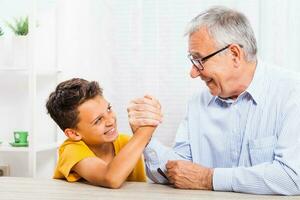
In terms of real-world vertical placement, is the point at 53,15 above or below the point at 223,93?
above

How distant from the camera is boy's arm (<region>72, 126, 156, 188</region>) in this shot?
1.48m

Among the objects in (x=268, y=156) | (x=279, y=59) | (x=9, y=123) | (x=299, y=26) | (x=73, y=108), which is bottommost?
(x=9, y=123)

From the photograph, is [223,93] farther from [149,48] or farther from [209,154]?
[149,48]

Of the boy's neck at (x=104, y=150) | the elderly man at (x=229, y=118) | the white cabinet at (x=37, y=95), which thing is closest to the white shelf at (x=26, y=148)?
the white cabinet at (x=37, y=95)

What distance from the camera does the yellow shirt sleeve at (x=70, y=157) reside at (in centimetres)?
159

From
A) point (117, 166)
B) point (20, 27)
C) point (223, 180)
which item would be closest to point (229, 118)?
point (223, 180)

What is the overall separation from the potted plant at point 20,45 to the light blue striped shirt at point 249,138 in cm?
128

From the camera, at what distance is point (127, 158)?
1.52m

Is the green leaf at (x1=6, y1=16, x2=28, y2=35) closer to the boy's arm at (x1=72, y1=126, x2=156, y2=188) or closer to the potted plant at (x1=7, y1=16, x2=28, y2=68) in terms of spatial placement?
the potted plant at (x1=7, y1=16, x2=28, y2=68)

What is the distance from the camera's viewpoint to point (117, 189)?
4.84ft

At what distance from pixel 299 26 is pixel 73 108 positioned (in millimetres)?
1282

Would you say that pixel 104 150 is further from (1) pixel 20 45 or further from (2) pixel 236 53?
(1) pixel 20 45

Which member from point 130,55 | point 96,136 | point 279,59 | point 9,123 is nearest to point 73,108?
point 96,136

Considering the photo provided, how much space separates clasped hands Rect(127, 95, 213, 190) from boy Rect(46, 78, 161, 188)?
2 cm
